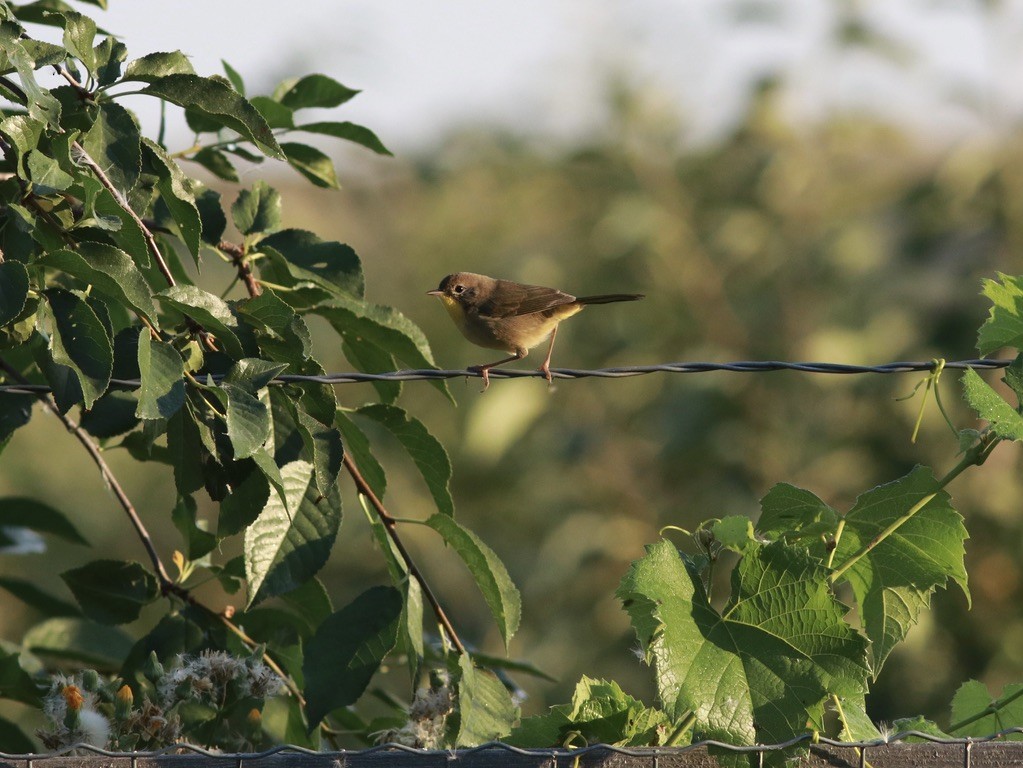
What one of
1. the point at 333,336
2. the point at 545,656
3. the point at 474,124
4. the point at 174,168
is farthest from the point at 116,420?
the point at 474,124

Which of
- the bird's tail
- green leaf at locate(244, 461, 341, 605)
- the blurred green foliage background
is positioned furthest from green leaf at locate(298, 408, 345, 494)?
the blurred green foliage background

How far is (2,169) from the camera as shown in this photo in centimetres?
269

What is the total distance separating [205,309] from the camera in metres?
2.42

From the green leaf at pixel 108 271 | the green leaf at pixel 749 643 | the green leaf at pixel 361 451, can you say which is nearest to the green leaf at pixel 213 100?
the green leaf at pixel 108 271

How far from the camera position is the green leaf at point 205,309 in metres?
2.40

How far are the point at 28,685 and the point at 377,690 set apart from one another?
951 mm

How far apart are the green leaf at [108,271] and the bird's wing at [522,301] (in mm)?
2724

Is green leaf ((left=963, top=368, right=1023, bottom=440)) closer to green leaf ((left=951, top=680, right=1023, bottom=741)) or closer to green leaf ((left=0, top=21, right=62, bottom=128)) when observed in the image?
green leaf ((left=951, top=680, right=1023, bottom=741))

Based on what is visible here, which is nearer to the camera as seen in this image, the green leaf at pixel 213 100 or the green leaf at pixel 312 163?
the green leaf at pixel 213 100

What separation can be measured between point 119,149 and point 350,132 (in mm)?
897

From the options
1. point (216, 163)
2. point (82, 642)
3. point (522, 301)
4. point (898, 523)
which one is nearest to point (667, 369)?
point (898, 523)

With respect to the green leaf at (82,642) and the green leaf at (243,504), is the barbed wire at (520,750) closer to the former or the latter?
the green leaf at (243,504)

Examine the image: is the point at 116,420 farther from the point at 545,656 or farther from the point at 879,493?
the point at 545,656

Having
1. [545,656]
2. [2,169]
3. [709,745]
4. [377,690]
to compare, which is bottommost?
[545,656]
